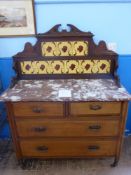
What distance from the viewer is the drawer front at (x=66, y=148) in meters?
1.65

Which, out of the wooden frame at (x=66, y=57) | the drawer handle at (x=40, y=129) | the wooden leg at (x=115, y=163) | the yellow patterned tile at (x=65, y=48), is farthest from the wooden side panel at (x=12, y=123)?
the wooden leg at (x=115, y=163)

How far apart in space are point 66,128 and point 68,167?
0.52 meters

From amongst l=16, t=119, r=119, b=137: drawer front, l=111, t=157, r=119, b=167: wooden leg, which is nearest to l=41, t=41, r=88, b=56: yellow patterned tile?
l=16, t=119, r=119, b=137: drawer front

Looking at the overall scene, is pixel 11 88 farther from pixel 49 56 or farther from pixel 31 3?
pixel 31 3

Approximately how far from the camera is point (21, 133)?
1.61 metres

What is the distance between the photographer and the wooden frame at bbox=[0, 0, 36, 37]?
1.67 meters

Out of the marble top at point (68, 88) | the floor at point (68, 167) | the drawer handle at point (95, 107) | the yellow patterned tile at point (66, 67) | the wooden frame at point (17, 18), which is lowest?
the floor at point (68, 167)

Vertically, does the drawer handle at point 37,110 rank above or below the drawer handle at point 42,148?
above

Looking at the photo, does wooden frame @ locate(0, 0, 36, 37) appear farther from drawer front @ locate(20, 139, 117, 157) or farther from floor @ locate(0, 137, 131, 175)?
floor @ locate(0, 137, 131, 175)

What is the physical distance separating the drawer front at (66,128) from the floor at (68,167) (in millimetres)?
434

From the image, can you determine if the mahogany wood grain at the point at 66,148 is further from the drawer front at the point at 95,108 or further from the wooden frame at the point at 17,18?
the wooden frame at the point at 17,18

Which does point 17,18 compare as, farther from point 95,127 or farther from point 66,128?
point 95,127

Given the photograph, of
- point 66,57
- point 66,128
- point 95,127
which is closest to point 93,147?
point 95,127

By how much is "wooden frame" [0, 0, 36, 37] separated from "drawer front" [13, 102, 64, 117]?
74 cm
